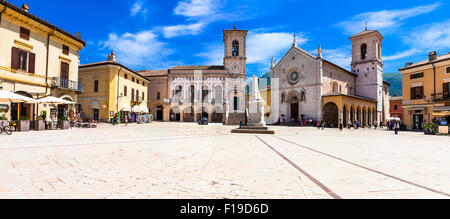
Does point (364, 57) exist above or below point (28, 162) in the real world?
above

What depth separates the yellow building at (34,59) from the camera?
13.7 m

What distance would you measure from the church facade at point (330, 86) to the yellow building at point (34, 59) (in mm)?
29975

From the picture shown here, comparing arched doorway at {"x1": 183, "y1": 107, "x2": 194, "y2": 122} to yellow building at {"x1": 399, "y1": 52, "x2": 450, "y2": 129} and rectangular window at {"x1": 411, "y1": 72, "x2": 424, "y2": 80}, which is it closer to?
yellow building at {"x1": 399, "y1": 52, "x2": 450, "y2": 129}

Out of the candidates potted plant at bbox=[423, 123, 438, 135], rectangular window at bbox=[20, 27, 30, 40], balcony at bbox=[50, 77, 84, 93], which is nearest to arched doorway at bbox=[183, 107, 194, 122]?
balcony at bbox=[50, 77, 84, 93]

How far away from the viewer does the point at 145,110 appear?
30562 mm

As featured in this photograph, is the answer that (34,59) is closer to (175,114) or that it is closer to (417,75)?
(175,114)

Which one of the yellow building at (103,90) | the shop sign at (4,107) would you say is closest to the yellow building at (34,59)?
the shop sign at (4,107)

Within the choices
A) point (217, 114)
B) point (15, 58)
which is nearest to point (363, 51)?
point (217, 114)

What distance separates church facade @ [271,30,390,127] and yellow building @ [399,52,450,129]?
19.7ft

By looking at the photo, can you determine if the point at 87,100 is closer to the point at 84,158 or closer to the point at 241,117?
the point at 241,117

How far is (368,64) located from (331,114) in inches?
590

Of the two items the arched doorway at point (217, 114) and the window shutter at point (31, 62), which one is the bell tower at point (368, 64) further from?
the window shutter at point (31, 62)
